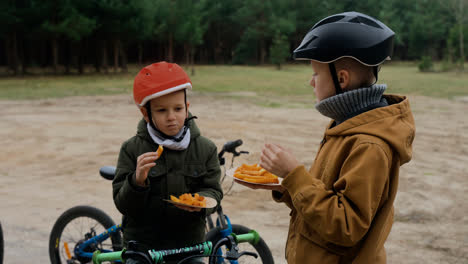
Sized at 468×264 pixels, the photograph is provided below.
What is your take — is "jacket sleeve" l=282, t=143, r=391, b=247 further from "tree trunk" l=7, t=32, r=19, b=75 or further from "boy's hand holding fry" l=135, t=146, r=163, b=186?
"tree trunk" l=7, t=32, r=19, b=75

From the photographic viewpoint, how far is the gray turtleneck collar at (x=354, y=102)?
169cm

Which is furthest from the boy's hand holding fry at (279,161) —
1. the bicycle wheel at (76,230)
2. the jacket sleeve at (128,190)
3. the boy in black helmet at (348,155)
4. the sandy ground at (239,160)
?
the sandy ground at (239,160)

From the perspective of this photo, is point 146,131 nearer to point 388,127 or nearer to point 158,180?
point 158,180

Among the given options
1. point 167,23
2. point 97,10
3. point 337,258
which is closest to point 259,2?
point 167,23

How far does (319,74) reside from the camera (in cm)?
176

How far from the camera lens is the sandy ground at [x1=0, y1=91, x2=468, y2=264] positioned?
5191 mm

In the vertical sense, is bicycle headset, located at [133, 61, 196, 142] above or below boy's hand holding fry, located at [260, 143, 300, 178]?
above

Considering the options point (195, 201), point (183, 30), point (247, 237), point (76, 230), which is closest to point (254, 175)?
point (195, 201)

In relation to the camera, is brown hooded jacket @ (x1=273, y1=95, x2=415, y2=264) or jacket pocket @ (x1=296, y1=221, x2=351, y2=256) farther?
jacket pocket @ (x1=296, y1=221, x2=351, y2=256)

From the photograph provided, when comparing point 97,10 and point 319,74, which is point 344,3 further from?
point 319,74

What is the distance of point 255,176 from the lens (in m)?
1.97

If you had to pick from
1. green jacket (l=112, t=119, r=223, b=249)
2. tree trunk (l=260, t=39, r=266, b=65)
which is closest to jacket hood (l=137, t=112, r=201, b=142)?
green jacket (l=112, t=119, r=223, b=249)

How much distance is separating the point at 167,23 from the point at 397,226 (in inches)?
1621

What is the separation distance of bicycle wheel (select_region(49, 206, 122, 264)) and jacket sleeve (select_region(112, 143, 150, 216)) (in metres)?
1.14
